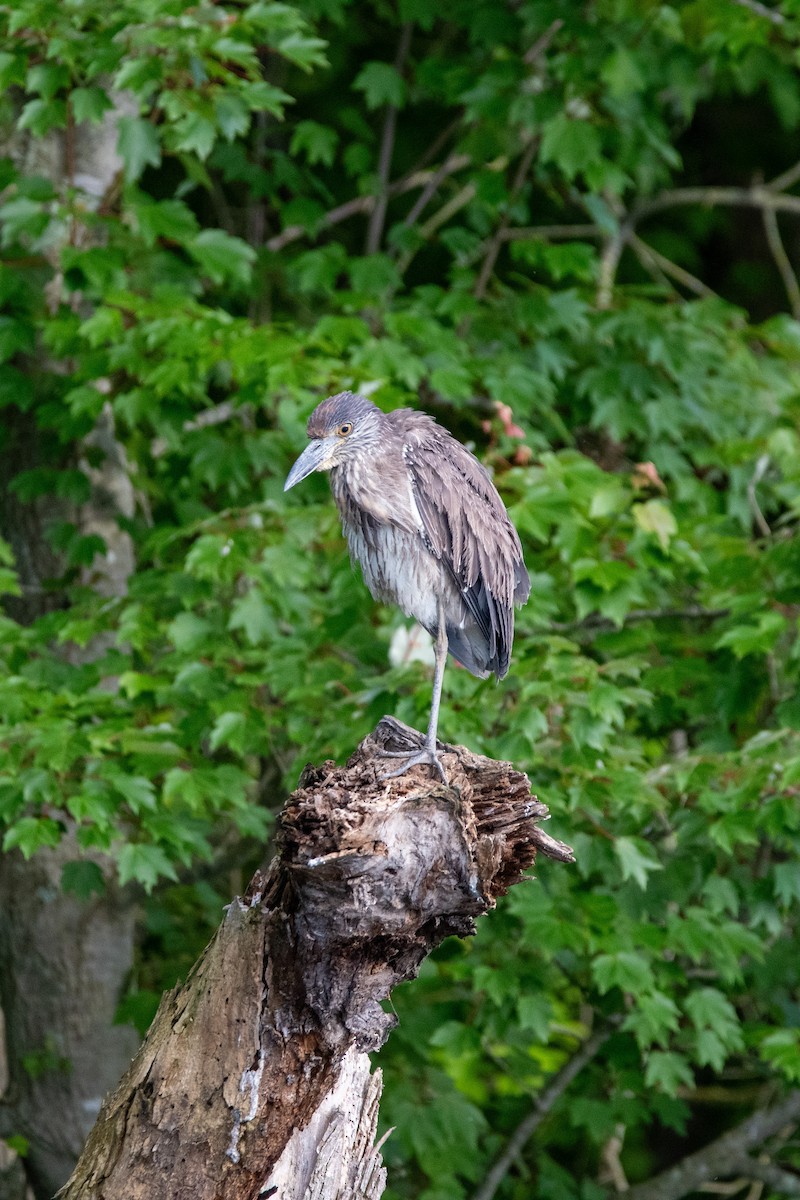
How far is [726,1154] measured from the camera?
190 inches

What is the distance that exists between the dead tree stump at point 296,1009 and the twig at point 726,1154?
9.02 ft

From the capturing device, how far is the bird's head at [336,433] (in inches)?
125

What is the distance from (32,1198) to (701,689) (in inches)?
115

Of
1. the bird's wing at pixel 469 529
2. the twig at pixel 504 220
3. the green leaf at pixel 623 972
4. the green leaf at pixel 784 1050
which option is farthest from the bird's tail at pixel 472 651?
the twig at pixel 504 220

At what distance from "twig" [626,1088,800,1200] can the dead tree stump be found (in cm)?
275

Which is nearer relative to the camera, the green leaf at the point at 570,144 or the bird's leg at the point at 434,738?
the bird's leg at the point at 434,738

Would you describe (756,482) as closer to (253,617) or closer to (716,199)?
(716,199)

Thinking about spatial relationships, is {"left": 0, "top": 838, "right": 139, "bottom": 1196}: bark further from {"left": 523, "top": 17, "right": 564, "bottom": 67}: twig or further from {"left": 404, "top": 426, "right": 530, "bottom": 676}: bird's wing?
{"left": 523, "top": 17, "right": 564, "bottom": 67}: twig

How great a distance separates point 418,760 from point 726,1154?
2.92m

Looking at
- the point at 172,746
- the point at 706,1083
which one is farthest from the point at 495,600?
the point at 706,1083

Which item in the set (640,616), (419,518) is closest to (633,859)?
(640,616)

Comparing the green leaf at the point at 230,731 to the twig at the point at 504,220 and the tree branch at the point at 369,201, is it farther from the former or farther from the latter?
the tree branch at the point at 369,201

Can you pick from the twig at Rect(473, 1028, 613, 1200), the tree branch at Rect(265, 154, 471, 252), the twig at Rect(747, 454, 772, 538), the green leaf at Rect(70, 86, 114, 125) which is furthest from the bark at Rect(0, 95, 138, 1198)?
the twig at Rect(747, 454, 772, 538)

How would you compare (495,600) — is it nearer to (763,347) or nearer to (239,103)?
(239,103)
